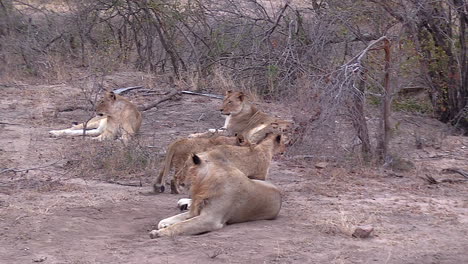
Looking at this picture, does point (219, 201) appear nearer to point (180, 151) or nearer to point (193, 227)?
point (193, 227)

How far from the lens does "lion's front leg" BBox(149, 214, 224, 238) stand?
605cm

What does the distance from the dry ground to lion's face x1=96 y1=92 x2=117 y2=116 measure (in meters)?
0.89

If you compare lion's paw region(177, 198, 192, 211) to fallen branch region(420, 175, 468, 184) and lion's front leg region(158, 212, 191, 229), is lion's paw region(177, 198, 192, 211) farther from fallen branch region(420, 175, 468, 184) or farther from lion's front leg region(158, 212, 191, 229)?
fallen branch region(420, 175, 468, 184)

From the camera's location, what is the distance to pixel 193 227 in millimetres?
6102

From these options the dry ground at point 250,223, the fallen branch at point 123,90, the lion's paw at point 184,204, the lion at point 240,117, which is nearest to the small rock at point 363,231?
the dry ground at point 250,223

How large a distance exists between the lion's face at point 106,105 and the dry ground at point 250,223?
886 mm

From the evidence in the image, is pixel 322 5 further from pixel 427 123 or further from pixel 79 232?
pixel 79 232

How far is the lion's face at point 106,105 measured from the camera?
11258mm

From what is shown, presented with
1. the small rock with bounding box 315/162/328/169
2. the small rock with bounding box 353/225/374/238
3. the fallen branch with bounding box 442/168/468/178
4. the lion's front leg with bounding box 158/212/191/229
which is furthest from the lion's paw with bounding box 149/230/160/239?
the fallen branch with bounding box 442/168/468/178

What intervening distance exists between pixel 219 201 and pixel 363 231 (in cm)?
117

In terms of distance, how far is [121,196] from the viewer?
7430 mm

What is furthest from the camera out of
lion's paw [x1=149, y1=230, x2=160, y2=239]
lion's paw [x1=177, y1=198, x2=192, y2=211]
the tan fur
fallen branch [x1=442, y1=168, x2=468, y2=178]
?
fallen branch [x1=442, y1=168, x2=468, y2=178]

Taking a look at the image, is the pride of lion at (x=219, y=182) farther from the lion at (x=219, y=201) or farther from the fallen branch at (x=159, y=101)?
the fallen branch at (x=159, y=101)

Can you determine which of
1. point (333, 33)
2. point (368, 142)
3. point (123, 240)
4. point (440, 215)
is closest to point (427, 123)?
point (333, 33)
